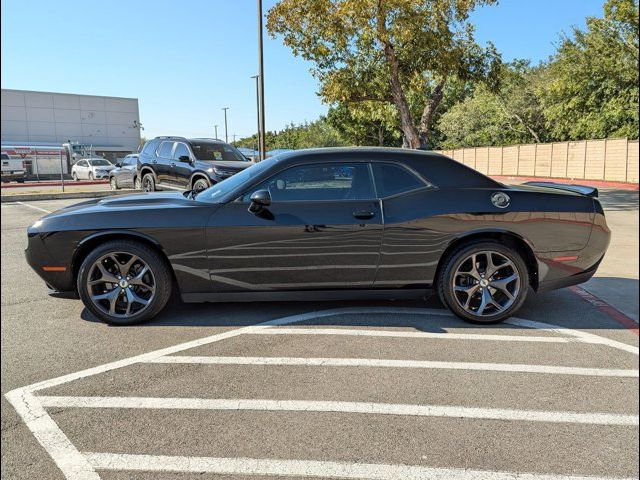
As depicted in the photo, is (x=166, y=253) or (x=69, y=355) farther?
(x=166, y=253)

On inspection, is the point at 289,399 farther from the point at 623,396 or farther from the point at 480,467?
the point at 623,396

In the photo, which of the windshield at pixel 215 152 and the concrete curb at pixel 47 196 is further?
the concrete curb at pixel 47 196

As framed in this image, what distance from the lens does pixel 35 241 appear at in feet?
13.7

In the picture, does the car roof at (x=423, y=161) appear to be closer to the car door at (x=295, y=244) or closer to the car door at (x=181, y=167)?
the car door at (x=295, y=244)

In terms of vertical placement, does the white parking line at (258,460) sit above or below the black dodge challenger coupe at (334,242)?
below

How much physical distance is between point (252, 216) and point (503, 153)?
34.9 meters

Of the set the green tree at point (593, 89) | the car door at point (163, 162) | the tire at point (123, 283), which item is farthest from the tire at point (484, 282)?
the green tree at point (593, 89)

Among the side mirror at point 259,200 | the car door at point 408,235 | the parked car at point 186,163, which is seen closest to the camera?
the side mirror at point 259,200

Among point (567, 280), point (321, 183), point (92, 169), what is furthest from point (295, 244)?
point (92, 169)

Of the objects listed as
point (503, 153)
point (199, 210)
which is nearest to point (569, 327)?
point (199, 210)

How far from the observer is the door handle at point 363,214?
4.15 m

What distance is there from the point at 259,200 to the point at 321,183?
1.90ft

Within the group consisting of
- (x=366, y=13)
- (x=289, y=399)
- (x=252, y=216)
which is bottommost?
(x=289, y=399)

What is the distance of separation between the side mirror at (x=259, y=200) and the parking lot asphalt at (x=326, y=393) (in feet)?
3.15
